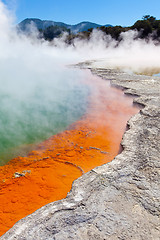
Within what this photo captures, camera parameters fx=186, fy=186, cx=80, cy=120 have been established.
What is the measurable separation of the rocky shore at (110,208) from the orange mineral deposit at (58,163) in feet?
1.78

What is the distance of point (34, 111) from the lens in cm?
551

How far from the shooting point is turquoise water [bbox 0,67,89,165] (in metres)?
4.07

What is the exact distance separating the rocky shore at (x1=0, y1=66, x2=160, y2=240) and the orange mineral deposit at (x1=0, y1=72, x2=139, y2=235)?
0.54 m

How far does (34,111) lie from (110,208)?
4138 mm

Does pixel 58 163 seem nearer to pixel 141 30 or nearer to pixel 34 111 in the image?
pixel 34 111

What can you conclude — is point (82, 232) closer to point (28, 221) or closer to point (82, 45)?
point (28, 221)

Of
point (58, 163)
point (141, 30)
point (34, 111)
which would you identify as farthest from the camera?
point (141, 30)

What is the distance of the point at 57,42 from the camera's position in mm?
29328

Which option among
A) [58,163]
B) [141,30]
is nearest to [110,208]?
[58,163]

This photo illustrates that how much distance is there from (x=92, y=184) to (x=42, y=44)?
105 feet

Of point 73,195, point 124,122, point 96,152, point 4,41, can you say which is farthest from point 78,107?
point 4,41

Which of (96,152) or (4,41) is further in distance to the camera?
(4,41)

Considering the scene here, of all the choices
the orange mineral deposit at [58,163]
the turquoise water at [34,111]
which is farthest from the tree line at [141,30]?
the orange mineral deposit at [58,163]

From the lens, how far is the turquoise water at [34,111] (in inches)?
160
